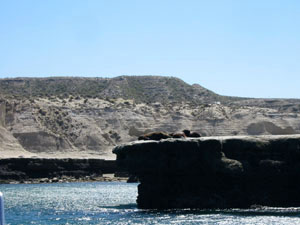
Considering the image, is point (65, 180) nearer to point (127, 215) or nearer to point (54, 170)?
point (54, 170)

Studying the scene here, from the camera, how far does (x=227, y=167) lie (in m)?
37.0

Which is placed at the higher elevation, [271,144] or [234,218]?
[271,144]

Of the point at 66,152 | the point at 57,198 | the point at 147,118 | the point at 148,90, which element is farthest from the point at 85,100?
the point at 57,198

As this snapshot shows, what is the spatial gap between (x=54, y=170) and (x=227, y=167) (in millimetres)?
50801

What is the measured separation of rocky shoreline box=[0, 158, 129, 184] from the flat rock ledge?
4564cm

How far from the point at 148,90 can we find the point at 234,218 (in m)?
125

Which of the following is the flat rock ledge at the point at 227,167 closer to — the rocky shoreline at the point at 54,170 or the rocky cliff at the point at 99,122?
the rocky shoreline at the point at 54,170

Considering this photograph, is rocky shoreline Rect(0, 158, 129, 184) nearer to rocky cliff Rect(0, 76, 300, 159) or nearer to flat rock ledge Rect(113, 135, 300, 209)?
rocky cliff Rect(0, 76, 300, 159)

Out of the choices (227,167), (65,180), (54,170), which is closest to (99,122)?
(54,170)

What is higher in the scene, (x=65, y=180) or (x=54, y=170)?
(x=54, y=170)

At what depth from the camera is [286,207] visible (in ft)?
124

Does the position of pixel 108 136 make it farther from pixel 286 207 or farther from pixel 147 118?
pixel 286 207

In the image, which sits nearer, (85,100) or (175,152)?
(175,152)

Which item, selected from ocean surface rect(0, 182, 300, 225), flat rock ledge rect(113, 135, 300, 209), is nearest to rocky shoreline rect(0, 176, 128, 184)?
ocean surface rect(0, 182, 300, 225)
